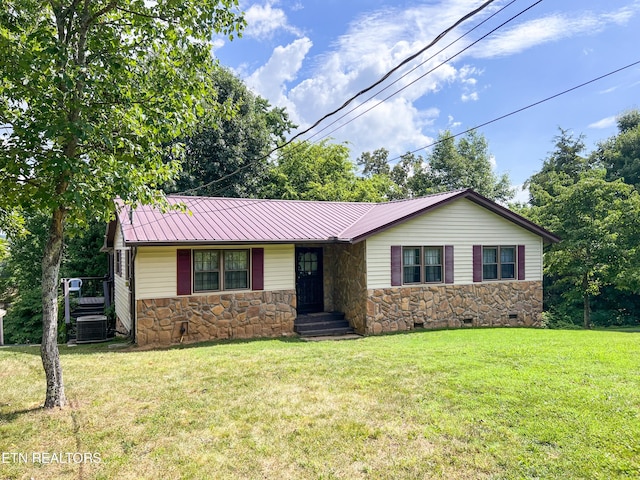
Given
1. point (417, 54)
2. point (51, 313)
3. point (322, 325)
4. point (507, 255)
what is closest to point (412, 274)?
point (322, 325)

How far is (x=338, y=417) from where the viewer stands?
476 centimetres

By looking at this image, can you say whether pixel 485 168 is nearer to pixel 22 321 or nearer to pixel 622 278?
pixel 622 278

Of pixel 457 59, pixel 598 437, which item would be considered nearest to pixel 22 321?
pixel 457 59

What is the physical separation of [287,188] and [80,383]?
762 inches

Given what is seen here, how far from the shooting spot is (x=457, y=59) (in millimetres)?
7410

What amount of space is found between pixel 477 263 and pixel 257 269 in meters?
6.82

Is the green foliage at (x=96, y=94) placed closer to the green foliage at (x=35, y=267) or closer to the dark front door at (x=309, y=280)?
the dark front door at (x=309, y=280)

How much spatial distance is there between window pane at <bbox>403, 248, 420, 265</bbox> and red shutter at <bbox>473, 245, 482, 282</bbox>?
1.99 meters

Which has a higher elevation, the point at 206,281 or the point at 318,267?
the point at 318,267

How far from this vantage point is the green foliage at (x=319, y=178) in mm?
25188

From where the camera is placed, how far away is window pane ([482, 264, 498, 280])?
13008 mm

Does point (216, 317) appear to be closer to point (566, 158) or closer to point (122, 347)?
point (122, 347)

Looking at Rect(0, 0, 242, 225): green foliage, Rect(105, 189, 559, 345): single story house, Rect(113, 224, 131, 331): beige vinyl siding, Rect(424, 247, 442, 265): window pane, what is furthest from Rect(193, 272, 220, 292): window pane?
Rect(424, 247, 442, 265): window pane

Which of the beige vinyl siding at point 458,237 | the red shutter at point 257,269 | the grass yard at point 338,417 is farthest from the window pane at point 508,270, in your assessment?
the red shutter at point 257,269
